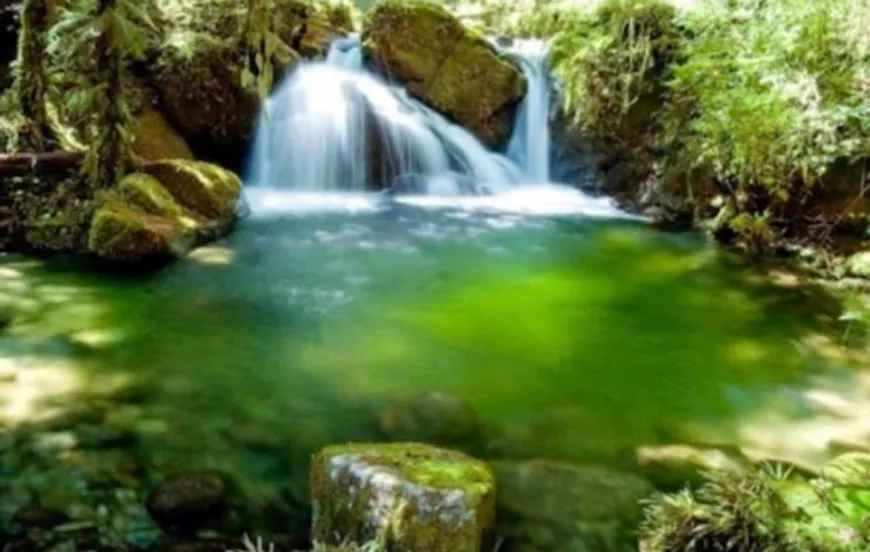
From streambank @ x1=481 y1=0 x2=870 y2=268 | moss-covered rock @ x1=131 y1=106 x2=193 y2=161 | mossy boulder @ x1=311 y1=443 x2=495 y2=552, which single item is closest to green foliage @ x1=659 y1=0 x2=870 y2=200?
streambank @ x1=481 y1=0 x2=870 y2=268

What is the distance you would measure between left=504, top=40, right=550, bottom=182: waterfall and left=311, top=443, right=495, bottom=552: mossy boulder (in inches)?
348

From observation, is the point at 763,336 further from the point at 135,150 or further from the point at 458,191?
the point at 135,150

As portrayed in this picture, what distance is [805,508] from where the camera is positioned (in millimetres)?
3076

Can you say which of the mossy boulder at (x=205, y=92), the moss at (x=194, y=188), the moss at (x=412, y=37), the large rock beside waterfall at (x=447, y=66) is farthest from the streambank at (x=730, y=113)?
the moss at (x=194, y=188)

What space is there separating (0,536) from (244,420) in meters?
1.44

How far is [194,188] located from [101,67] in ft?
5.16

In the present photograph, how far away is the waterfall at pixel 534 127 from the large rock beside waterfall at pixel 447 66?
0.55 feet

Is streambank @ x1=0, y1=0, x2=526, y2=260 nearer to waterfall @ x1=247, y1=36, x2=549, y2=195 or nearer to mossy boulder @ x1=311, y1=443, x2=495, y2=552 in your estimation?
waterfall @ x1=247, y1=36, x2=549, y2=195

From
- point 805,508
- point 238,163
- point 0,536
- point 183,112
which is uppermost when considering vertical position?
point 183,112

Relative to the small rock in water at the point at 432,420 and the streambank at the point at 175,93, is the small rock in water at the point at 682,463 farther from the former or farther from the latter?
the streambank at the point at 175,93

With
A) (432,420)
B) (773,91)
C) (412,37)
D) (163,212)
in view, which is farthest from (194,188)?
(773,91)

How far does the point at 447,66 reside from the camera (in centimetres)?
1202

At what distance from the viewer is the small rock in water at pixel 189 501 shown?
347 cm

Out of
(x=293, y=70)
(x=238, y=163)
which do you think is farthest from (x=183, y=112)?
(x=293, y=70)
